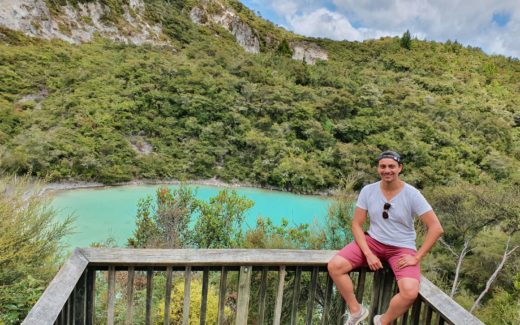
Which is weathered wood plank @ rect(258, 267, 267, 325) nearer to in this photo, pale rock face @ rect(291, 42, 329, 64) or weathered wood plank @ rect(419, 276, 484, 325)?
weathered wood plank @ rect(419, 276, 484, 325)

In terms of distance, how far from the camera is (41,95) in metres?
23.9

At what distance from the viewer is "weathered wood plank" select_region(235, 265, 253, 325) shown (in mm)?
1761

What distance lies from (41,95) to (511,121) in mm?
39512

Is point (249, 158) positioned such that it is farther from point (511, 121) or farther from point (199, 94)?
point (511, 121)

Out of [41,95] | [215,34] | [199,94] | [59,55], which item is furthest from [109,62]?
[215,34]

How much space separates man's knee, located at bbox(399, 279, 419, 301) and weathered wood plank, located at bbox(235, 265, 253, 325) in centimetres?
75

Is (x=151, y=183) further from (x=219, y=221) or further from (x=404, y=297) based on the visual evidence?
(x=404, y=297)

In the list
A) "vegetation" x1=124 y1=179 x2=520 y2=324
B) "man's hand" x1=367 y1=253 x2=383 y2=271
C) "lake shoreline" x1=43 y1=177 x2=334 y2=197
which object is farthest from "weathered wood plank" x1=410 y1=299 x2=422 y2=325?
"lake shoreline" x1=43 y1=177 x2=334 y2=197

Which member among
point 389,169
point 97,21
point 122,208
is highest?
point 97,21

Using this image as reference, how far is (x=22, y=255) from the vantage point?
10.6ft

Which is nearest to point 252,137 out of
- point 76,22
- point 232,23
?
point 76,22

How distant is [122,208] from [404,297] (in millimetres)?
15245

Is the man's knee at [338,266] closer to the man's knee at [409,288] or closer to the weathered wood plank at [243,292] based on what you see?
the man's knee at [409,288]

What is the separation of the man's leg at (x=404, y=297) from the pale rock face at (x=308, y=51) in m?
52.7
